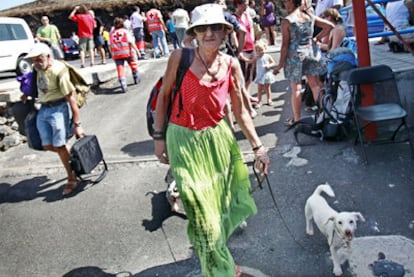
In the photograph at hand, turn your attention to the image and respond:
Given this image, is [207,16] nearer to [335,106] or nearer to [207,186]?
[207,186]

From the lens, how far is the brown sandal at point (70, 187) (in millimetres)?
5168

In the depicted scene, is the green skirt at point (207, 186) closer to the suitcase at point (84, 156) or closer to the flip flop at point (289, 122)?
the suitcase at point (84, 156)

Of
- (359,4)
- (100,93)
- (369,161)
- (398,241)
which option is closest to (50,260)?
(398,241)

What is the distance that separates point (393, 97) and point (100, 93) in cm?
722

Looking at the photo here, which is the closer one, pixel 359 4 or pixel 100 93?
pixel 359 4

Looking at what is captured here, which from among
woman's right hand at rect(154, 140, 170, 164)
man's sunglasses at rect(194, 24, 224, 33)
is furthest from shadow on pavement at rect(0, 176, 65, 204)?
man's sunglasses at rect(194, 24, 224, 33)

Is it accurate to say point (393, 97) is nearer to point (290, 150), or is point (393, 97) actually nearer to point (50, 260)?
point (290, 150)

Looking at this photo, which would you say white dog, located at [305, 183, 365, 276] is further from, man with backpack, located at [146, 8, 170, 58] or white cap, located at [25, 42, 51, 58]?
man with backpack, located at [146, 8, 170, 58]

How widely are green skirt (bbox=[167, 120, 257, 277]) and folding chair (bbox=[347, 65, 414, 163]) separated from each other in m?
2.47

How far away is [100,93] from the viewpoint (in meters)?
10.2

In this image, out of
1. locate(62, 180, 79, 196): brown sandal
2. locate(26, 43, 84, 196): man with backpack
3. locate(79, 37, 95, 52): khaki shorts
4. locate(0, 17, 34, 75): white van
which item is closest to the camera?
locate(26, 43, 84, 196): man with backpack

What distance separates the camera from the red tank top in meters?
2.62

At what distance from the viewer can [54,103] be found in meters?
4.88

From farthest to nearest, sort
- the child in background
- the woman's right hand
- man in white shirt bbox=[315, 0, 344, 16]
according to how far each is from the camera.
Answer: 1. man in white shirt bbox=[315, 0, 344, 16]
2. the child in background
3. the woman's right hand
